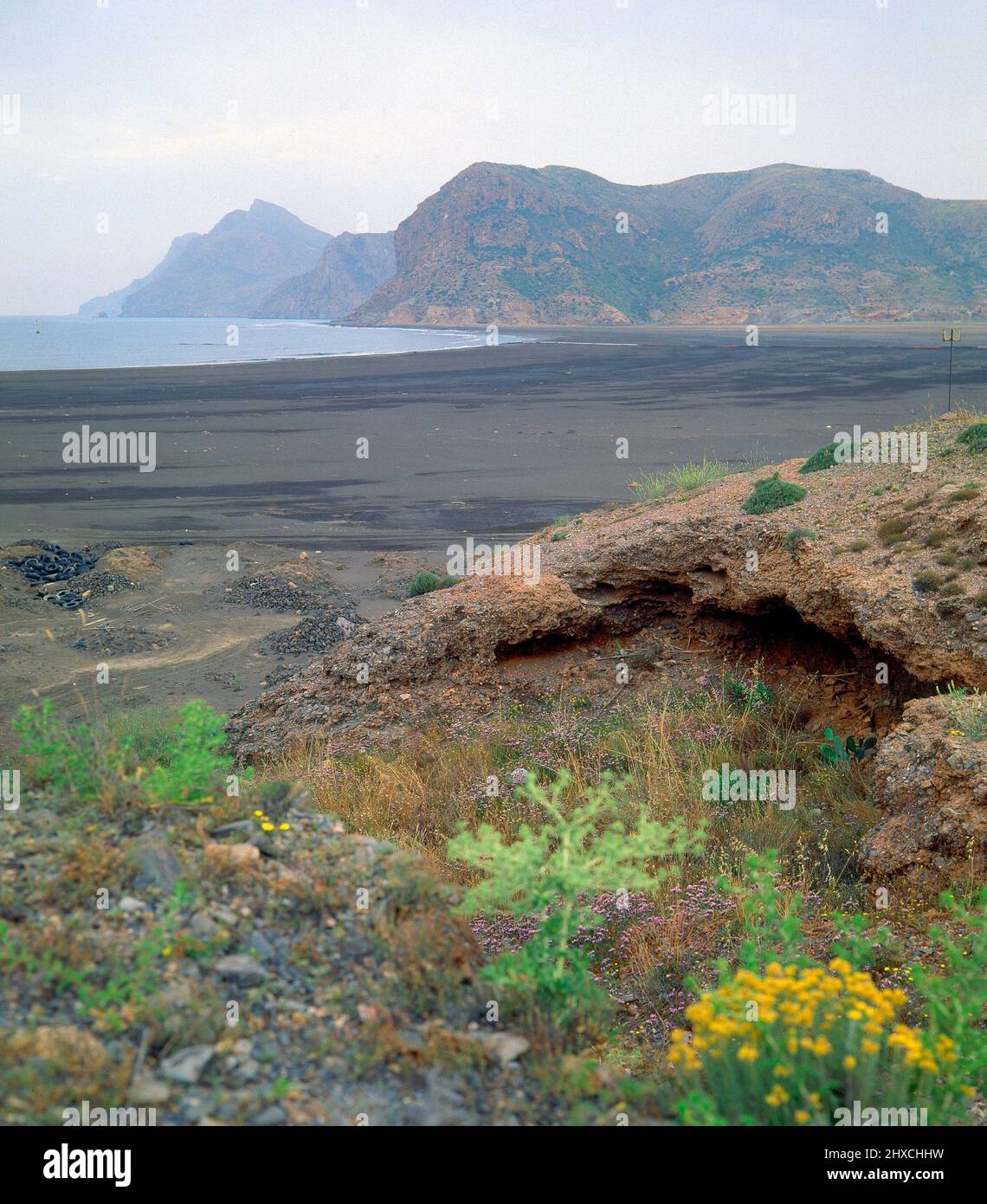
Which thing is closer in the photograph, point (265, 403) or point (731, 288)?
point (265, 403)

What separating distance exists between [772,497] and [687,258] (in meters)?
187

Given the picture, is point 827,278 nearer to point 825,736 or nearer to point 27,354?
point 27,354

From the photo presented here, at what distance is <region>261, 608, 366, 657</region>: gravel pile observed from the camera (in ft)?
43.9

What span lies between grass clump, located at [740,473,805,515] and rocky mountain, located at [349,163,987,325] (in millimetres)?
139826

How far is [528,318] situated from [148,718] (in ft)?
489

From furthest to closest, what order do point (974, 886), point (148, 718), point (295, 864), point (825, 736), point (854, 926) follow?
point (148, 718), point (825, 736), point (974, 886), point (854, 926), point (295, 864)

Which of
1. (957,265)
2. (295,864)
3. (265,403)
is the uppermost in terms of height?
(957,265)

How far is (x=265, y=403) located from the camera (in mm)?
46594

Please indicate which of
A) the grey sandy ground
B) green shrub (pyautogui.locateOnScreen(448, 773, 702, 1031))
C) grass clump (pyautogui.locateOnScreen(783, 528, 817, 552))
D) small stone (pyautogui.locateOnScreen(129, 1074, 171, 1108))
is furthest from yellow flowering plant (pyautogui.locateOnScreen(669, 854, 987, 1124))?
the grey sandy ground

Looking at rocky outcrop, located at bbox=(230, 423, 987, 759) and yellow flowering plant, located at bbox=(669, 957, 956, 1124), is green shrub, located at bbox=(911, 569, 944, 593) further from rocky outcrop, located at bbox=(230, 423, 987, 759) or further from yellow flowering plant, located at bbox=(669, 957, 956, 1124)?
yellow flowering plant, located at bbox=(669, 957, 956, 1124)

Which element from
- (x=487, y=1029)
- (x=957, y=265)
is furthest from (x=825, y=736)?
(x=957, y=265)

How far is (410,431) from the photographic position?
36500mm
